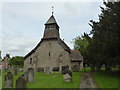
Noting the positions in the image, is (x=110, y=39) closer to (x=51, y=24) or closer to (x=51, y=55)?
A: (x=51, y=55)

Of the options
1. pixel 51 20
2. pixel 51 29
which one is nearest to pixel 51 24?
pixel 51 20

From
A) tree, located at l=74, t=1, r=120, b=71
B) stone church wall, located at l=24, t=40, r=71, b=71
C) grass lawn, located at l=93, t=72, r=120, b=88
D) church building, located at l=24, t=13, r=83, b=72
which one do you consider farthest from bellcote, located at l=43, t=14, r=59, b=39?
grass lawn, located at l=93, t=72, r=120, b=88

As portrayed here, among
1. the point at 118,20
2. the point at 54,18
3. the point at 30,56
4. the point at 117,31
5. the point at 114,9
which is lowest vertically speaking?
the point at 30,56

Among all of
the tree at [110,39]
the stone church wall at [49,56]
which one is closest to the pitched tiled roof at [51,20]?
the stone church wall at [49,56]

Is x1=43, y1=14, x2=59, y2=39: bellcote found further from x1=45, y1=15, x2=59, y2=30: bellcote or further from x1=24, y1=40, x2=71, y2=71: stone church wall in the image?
x1=24, y1=40, x2=71, y2=71: stone church wall

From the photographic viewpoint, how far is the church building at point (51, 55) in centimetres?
3303

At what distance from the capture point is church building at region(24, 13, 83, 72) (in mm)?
33031

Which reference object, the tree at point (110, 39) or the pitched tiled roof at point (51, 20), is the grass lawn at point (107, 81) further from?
the pitched tiled roof at point (51, 20)

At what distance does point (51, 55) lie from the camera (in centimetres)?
3441

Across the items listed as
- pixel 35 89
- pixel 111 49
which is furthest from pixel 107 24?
pixel 35 89

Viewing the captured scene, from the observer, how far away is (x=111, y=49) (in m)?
15.4

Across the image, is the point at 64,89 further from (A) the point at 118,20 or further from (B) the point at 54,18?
(B) the point at 54,18

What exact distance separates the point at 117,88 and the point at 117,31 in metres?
6.35

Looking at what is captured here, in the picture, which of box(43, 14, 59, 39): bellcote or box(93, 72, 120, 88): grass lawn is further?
box(43, 14, 59, 39): bellcote
